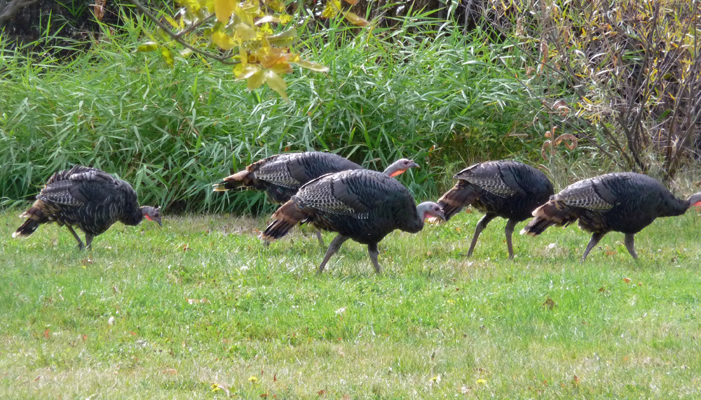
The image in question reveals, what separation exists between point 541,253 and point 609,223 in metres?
1.02

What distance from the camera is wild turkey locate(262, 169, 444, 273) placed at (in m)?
7.29

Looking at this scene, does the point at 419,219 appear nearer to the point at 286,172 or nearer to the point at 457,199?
the point at 457,199

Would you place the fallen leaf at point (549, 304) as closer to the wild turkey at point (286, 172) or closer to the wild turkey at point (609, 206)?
the wild turkey at point (609, 206)

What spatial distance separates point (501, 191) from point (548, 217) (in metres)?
0.51

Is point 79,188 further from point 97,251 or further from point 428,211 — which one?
point 428,211

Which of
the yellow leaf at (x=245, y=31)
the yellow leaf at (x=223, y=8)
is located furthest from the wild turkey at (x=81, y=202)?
the yellow leaf at (x=223, y=8)

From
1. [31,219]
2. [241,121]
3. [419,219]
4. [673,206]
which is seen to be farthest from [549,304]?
[241,121]

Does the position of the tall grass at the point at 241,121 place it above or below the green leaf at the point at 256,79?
below

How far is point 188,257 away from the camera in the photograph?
26.8 ft

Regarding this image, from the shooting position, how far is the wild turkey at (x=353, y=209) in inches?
287

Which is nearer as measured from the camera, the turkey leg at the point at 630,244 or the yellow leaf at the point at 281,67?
the yellow leaf at the point at 281,67

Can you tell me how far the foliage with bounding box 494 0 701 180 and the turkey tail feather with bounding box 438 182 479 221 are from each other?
2103mm

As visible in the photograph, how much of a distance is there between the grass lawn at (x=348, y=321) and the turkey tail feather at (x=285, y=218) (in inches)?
14.9

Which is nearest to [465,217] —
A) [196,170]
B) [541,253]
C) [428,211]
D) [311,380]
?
[541,253]
